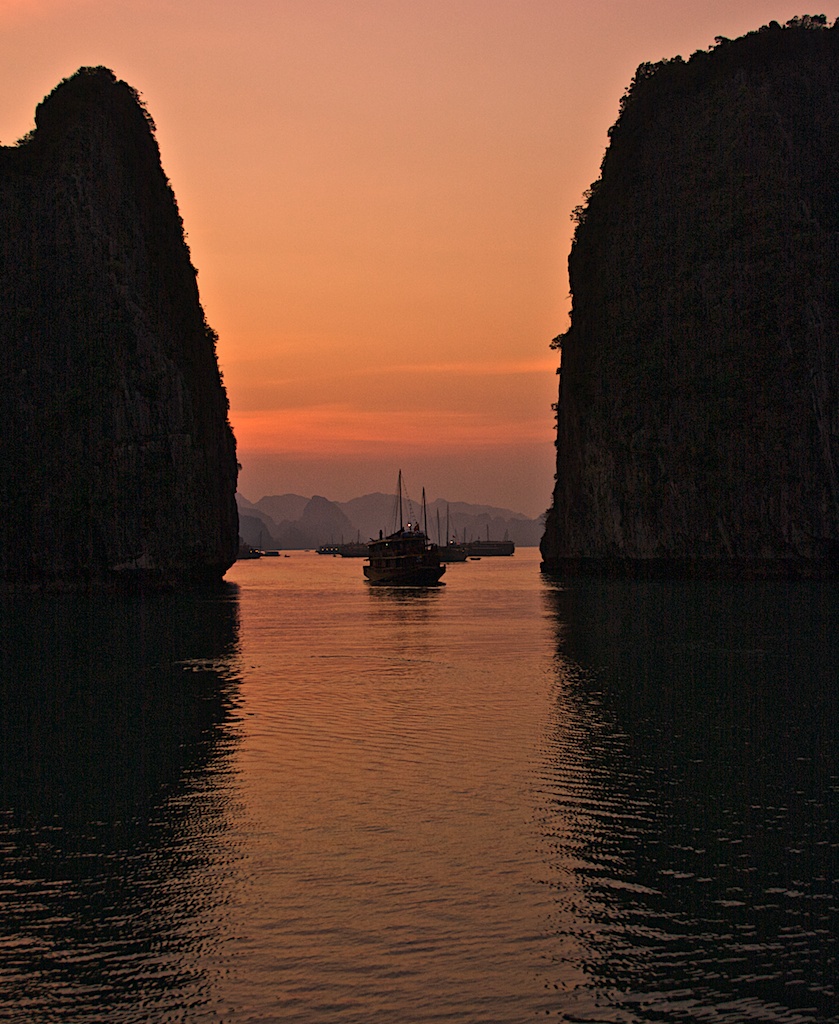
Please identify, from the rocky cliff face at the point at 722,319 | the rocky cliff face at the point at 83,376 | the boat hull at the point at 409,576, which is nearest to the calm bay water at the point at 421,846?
the rocky cliff face at the point at 83,376

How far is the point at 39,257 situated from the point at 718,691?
6835 cm

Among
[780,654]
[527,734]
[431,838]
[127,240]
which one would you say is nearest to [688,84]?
[127,240]

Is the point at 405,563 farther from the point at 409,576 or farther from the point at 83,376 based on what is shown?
the point at 83,376

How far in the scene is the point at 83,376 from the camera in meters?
78.0

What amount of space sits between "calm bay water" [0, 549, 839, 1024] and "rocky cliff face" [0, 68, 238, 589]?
4617 cm

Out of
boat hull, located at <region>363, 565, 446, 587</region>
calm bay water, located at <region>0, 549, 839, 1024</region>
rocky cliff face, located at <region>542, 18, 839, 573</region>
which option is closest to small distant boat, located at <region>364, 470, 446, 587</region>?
boat hull, located at <region>363, 565, 446, 587</region>

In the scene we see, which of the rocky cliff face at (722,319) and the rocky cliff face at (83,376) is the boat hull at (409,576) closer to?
the rocky cliff face at (722,319)

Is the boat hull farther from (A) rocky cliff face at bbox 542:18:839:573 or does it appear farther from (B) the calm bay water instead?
(B) the calm bay water

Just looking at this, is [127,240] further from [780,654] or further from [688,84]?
[780,654]

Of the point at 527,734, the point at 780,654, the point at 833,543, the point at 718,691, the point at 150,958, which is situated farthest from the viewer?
the point at 833,543

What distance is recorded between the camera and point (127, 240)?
87688 millimetres

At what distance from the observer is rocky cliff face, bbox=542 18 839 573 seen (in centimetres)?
8562

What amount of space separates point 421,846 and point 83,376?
69787 mm

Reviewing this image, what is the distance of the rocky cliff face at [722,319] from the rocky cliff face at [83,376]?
39049 millimetres
